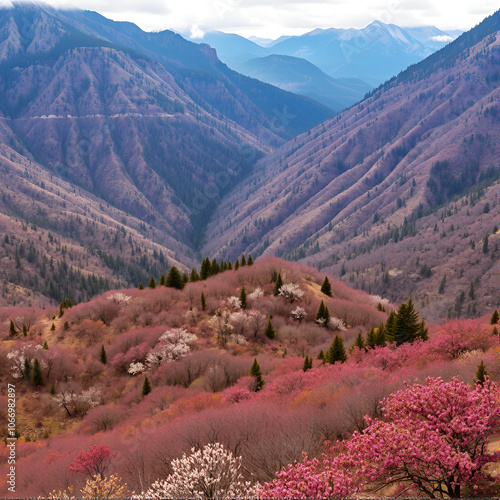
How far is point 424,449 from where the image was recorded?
16672mm

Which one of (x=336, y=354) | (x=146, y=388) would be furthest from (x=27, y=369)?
(x=336, y=354)

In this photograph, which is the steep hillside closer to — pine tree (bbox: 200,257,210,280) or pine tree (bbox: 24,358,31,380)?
pine tree (bbox: 24,358,31,380)

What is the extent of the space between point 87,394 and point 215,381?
2472cm

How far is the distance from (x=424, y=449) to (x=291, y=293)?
7400 cm

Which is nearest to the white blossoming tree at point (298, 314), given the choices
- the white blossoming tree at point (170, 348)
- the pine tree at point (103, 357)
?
the white blossoming tree at point (170, 348)

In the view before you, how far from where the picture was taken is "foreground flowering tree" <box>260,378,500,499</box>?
1538 centimetres

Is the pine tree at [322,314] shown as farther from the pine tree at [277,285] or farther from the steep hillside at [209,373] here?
the pine tree at [277,285]

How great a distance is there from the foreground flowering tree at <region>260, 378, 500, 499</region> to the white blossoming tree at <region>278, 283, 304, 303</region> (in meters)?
71.0

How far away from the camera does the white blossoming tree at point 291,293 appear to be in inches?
3551

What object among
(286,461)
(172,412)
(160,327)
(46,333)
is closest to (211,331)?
(160,327)

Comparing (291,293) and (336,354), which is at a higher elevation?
(291,293)

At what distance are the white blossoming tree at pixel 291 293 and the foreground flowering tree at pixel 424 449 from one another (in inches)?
2796

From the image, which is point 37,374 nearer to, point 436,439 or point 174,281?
point 174,281

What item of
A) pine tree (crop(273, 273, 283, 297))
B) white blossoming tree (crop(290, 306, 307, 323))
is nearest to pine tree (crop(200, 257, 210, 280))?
pine tree (crop(273, 273, 283, 297))
